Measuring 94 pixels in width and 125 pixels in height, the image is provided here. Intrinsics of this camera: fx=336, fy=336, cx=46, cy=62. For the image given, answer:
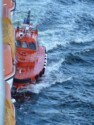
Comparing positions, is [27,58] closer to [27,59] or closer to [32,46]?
[27,59]

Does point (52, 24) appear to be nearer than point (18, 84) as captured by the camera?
No

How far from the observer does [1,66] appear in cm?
477

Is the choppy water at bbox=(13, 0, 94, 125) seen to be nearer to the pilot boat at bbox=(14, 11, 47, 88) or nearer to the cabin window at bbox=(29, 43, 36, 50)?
the pilot boat at bbox=(14, 11, 47, 88)

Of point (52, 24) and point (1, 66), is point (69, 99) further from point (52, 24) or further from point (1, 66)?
point (1, 66)

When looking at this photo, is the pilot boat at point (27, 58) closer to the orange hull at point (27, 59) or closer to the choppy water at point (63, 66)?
the orange hull at point (27, 59)

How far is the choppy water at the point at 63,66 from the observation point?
22969mm

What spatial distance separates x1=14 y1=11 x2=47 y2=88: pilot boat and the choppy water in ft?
3.20

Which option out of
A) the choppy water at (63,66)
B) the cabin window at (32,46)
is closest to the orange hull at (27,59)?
the cabin window at (32,46)

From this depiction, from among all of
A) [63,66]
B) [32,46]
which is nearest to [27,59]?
[32,46]

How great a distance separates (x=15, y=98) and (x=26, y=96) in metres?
0.87

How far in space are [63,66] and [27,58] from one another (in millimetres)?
4970

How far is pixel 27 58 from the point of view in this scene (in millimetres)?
26969

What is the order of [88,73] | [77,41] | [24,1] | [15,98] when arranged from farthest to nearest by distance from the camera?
[24,1] < [77,41] < [88,73] < [15,98]

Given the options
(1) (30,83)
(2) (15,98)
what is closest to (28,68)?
(1) (30,83)
